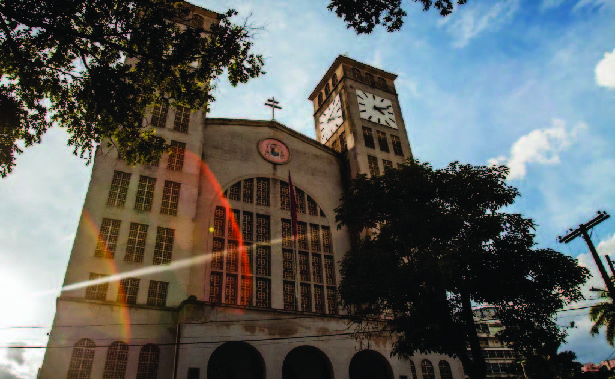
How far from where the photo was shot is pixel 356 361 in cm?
2247

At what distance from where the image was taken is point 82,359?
16594mm

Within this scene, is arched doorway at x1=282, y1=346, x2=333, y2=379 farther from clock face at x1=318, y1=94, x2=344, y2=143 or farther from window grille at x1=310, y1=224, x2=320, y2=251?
clock face at x1=318, y1=94, x2=344, y2=143

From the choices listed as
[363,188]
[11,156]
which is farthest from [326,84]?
[11,156]

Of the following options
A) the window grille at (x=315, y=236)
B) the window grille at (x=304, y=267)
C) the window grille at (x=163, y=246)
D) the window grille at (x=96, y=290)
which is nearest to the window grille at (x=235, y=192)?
the window grille at (x=163, y=246)

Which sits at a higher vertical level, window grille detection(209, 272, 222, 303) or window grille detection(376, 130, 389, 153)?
window grille detection(376, 130, 389, 153)

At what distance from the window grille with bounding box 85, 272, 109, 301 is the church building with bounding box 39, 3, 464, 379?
1.7 inches

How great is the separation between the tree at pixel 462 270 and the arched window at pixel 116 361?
1015 cm

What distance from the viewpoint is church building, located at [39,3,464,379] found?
17.2m

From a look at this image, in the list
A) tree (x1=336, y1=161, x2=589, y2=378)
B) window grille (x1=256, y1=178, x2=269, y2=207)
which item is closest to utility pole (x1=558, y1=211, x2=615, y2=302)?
tree (x1=336, y1=161, x2=589, y2=378)

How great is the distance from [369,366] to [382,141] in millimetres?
17278

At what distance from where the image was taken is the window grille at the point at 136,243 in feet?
64.8

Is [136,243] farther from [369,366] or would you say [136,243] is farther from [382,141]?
[382,141]

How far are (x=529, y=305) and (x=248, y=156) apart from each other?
59.8 ft

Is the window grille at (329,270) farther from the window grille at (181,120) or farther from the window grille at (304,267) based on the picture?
the window grille at (181,120)
